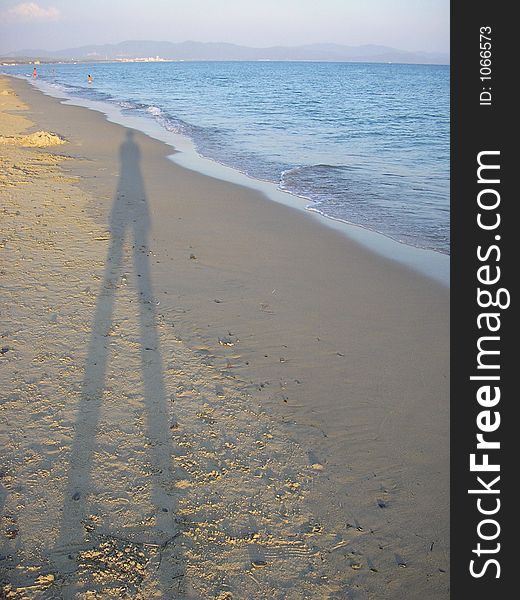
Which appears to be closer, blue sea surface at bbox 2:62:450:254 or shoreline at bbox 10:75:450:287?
shoreline at bbox 10:75:450:287

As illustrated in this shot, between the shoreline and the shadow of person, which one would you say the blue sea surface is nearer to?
the shoreline

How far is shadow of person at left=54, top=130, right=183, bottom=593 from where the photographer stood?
243cm

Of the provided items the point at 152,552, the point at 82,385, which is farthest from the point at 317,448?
the point at 82,385

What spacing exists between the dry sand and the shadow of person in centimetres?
1

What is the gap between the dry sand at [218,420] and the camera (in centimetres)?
250

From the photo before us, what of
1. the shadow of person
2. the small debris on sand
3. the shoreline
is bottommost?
the shadow of person

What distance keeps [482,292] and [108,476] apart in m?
2.43

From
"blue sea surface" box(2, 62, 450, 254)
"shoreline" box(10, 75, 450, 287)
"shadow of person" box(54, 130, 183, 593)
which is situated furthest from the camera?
"blue sea surface" box(2, 62, 450, 254)

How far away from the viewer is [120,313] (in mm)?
4953

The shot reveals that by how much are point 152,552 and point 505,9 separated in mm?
2669

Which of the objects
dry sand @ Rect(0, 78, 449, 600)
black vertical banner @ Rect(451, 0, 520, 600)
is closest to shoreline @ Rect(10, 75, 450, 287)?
dry sand @ Rect(0, 78, 449, 600)

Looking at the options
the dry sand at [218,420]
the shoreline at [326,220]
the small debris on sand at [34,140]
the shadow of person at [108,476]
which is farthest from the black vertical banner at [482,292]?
the small debris on sand at [34,140]

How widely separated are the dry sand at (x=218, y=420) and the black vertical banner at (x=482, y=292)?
1.22 meters

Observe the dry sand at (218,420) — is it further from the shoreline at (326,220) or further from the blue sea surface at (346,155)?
the blue sea surface at (346,155)
